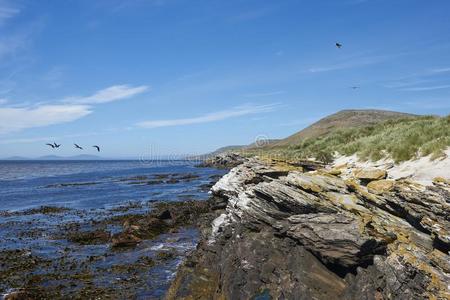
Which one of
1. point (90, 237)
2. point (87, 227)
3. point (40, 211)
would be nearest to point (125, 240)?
point (90, 237)

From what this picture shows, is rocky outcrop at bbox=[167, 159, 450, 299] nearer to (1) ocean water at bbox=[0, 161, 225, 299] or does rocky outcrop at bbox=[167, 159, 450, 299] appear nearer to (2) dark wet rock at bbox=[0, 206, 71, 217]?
(1) ocean water at bbox=[0, 161, 225, 299]

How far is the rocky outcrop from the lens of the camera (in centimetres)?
1165

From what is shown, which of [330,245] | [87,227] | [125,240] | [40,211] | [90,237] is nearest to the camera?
[330,245]

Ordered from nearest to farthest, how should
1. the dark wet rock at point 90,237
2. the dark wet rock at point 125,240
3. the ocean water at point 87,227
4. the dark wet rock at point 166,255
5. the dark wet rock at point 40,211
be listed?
the ocean water at point 87,227 < the dark wet rock at point 166,255 < the dark wet rock at point 125,240 < the dark wet rock at point 90,237 < the dark wet rock at point 40,211

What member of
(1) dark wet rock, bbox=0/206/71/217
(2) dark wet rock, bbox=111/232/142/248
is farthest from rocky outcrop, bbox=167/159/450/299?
→ (1) dark wet rock, bbox=0/206/71/217

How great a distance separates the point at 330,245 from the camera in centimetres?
1295

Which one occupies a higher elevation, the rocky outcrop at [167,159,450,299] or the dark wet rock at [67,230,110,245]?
the rocky outcrop at [167,159,450,299]

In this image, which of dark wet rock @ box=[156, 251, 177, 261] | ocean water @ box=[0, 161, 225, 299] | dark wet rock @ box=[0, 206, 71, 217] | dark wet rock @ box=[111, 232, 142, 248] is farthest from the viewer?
dark wet rock @ box=[0, 206, 71, 217]

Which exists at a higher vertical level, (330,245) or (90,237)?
(330,245)

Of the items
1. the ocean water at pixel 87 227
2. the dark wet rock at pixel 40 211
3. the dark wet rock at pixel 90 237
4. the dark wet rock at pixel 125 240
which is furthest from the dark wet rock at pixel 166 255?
the dark wet rock at pixel 40 211

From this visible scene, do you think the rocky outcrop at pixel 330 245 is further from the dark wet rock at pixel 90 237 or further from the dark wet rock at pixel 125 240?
the dark wet rock at pixel 90 237

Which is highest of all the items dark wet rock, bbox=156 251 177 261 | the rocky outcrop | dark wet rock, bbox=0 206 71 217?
the rocky outcrop

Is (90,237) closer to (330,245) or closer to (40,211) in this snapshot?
(40,211)

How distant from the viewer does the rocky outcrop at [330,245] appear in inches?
459
